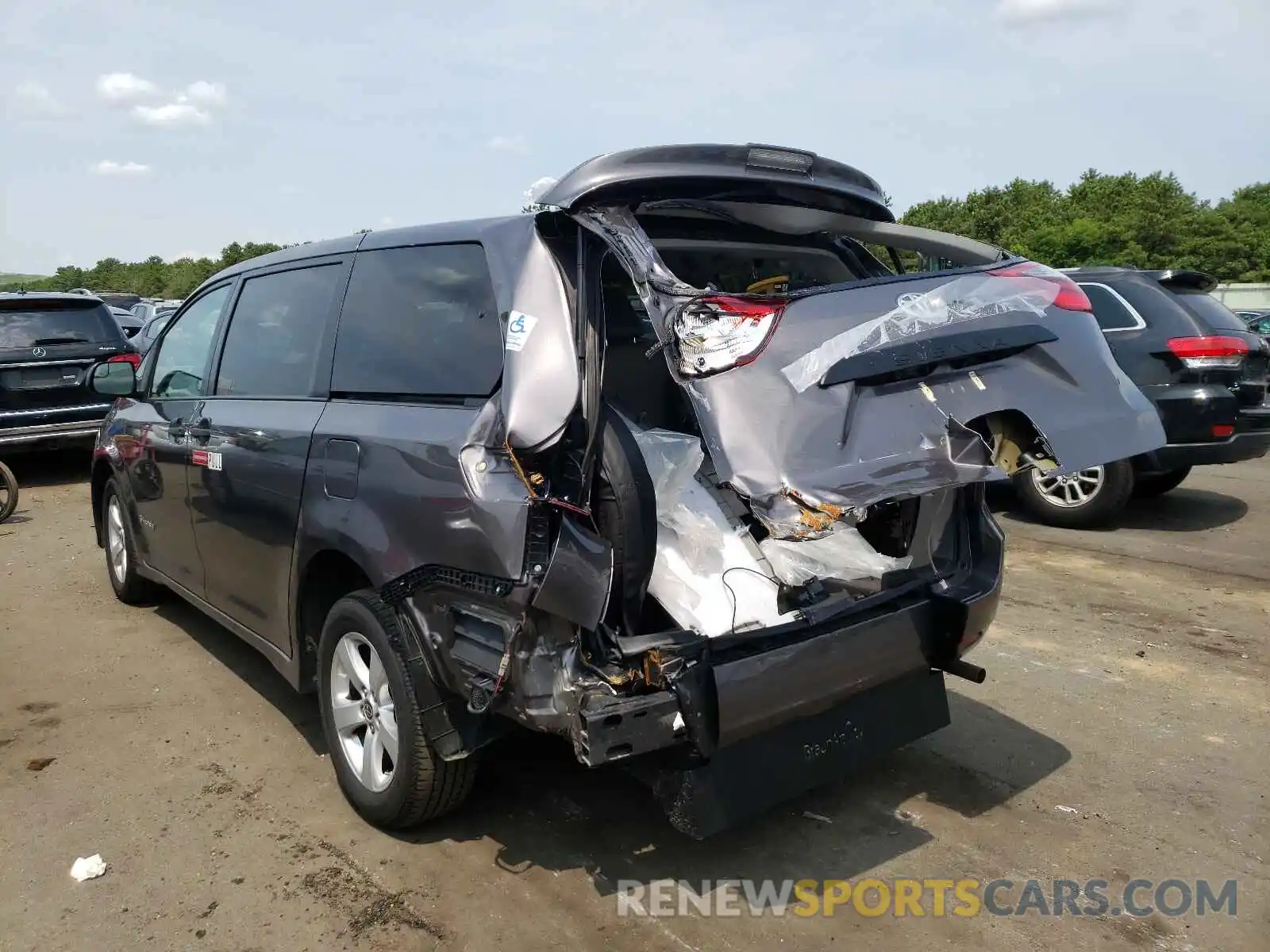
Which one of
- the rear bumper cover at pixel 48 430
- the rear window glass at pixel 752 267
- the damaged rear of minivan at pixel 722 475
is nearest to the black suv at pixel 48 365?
the rear bumper cover at pixel 48 430

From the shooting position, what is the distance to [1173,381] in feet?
23.8

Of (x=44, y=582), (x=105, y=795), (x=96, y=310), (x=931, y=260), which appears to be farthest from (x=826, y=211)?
(x=96, y=310)

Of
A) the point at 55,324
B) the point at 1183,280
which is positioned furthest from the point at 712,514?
the point at 55,324

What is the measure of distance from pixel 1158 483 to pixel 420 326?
735 cm

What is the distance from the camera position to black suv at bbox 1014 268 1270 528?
7.14m

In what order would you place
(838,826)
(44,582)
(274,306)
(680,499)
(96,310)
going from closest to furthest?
1. (680,499)
2. (838,826)
3. (274,306)
4. (44,582)
5. (96,310)

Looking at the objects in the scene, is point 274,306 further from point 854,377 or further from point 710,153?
point 854,377

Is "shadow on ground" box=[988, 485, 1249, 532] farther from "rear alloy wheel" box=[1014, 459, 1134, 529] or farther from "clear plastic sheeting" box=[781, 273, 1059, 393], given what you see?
"clear plastic sheeting" box=[781, 273, 1059, 393]

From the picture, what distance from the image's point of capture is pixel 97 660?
4.94 meters

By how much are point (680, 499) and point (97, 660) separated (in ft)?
11.7

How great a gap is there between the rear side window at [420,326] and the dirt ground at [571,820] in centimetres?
153

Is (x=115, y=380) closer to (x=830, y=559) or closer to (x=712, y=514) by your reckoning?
(x=712, y=514)

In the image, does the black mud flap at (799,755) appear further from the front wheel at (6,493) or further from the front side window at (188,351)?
the front wheel at (6,493)

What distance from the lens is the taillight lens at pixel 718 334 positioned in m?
2.54
